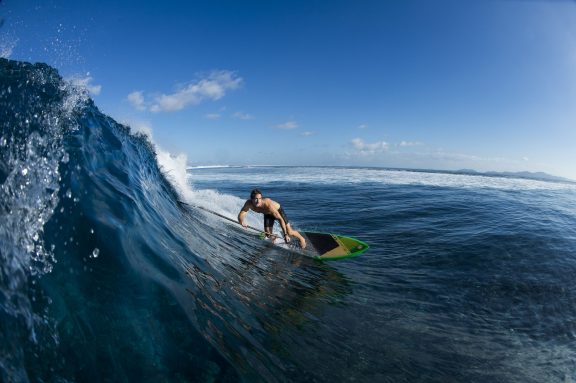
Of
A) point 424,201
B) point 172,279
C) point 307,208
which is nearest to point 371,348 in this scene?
point 172,279

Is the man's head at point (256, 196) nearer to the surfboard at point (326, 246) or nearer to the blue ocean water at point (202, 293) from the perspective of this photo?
the surfboard at point (326, 246)

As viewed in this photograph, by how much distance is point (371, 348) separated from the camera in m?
5.11

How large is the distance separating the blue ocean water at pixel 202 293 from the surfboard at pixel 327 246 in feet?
1.41

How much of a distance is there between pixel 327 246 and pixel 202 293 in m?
6.28

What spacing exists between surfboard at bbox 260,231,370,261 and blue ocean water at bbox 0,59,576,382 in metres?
0.43

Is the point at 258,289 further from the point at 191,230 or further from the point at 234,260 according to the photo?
the point at 191,230

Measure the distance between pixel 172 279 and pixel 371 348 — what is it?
3504mm

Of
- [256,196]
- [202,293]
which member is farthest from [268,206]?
[202,293]

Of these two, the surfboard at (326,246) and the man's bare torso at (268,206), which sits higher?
the man's bare torso at (268,206)

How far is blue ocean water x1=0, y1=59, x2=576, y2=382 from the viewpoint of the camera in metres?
3.51

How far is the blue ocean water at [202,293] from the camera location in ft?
11.5

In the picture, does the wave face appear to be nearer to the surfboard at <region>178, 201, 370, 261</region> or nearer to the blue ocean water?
the blue ocean water

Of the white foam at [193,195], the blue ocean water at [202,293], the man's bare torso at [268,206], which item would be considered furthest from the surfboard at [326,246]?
the white foam at [193,195]

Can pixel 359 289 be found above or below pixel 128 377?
below
